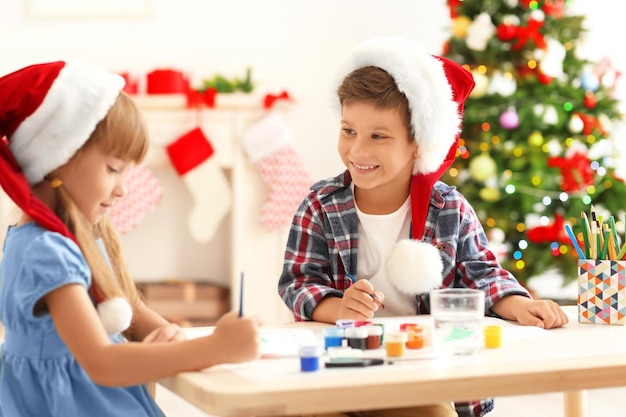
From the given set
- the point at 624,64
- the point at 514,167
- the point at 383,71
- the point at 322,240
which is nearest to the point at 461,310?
the point at 322,240

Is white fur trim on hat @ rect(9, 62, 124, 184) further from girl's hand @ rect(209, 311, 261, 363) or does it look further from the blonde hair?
girl's hand @ rect(209, 311, 261, 363)

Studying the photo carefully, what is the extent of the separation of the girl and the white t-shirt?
0.53 m

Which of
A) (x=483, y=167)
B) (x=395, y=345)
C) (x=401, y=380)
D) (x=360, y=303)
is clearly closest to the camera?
(x=401, y=380)

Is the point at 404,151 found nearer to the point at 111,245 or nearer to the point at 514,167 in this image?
the point at 111,245

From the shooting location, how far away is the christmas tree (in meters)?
4.24

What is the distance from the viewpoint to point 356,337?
4.68 ft

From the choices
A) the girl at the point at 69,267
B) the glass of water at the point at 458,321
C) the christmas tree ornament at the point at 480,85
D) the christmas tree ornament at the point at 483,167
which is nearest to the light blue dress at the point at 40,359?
the girl at the point at 69,267

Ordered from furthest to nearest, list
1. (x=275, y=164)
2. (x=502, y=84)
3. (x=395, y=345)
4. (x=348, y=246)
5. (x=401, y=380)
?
(x=502, y=84)
(x=275, y=164)
(x=348, y=246)
(x=395, y=345)
(x=401, y=380)

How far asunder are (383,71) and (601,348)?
813 millimetres

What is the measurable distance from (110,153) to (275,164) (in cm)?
329

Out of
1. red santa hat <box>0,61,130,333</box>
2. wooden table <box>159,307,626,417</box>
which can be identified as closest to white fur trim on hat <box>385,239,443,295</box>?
wooden table <box>159,307,626,417</box>

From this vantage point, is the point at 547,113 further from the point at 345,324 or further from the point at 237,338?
the point at 237,338

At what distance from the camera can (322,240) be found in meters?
1.97

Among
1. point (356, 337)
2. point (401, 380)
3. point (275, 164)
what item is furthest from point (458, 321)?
point (275, 164)
